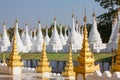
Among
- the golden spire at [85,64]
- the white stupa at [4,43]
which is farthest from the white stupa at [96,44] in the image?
the golden spire at [85,64]

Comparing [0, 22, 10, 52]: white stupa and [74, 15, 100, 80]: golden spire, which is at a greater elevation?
[0, 22, 10, 52]: white stupa

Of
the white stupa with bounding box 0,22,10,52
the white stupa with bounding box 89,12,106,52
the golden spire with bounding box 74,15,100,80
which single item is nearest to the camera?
the golden spire with bounding box 74,15,100,80

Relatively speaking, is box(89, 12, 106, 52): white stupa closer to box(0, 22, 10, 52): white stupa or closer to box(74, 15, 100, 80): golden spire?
box(0, 22, 10, 52): white stupa

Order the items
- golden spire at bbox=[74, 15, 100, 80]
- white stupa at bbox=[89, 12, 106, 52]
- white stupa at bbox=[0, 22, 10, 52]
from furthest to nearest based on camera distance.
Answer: white stupa at bbox=[0, 22, 10, 52] → white stupa at bbox=[89, 12, 106, 52] → golden spire at bbox=[74, 15, 100, 80]

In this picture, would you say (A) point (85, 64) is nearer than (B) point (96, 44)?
Yes

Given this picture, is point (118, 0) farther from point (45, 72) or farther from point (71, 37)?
point (45, 72)

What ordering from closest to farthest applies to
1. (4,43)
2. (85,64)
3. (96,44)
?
(85,64)
(96,44)
(4,43)

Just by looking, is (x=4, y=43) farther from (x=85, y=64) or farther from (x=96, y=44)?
(x=85, y=64)

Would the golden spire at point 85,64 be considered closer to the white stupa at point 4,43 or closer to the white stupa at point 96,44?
the white stupa at point 96,44

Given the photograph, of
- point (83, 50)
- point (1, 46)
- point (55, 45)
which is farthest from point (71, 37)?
point (83, 50)

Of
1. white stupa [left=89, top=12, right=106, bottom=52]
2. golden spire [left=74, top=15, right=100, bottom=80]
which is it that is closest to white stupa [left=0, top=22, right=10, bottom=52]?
white stupa [left=89, top=12, right=106, bottom=52]

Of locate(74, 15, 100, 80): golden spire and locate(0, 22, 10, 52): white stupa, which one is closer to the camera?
locate(74, 15, 100, 80): golden spire

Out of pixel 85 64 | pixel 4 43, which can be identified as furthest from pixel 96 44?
pixel 85 64

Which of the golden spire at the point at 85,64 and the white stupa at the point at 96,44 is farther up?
the white stupa at the point at 96,44
